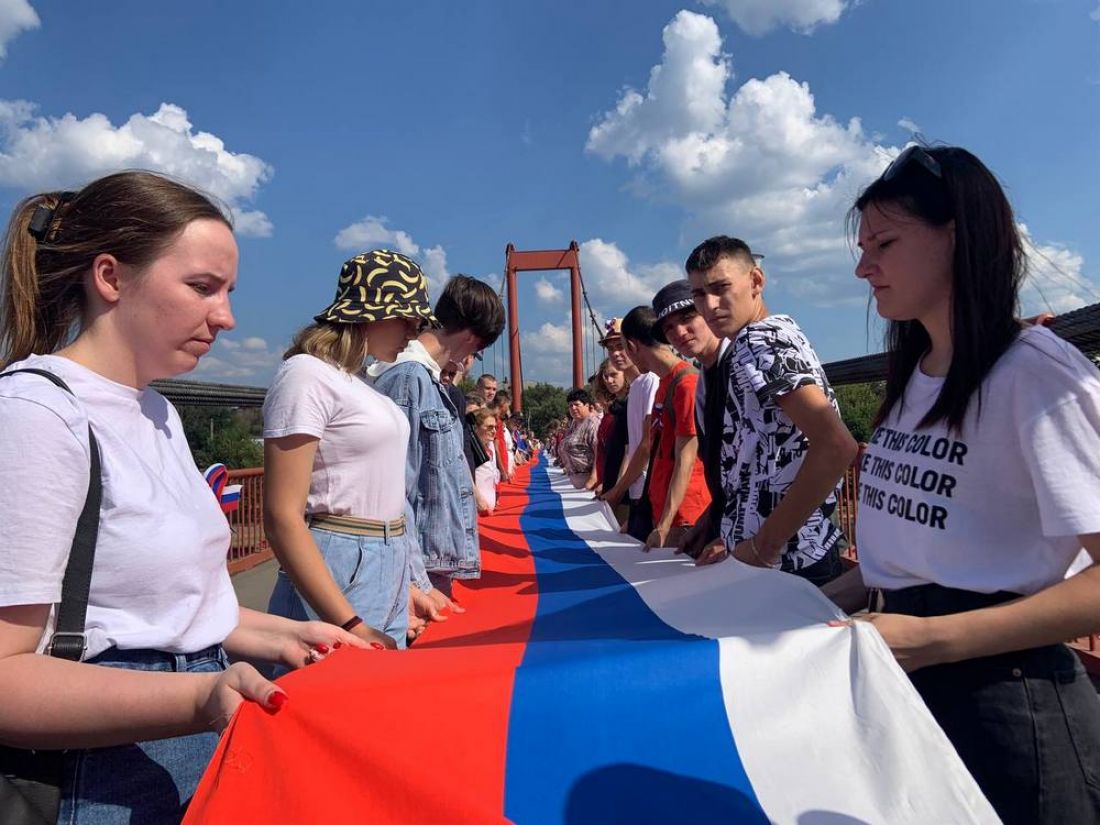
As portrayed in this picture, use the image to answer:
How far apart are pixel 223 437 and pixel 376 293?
3012cm

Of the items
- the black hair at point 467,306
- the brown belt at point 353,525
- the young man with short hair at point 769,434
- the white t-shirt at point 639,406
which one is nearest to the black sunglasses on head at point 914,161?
the young man with short hair at point 769,434

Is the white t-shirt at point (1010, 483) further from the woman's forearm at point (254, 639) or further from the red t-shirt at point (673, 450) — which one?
the red t-shirt at point (673, 450)

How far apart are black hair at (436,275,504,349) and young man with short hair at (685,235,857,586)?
2.37ft

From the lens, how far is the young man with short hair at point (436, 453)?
7.10ft

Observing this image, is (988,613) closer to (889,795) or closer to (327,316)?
(889,795)

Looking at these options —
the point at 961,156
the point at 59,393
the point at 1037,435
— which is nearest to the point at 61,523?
the point at 59,393

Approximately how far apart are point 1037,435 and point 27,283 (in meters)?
1.44

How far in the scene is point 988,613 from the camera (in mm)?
986

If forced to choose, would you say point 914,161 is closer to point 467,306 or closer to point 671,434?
point 467,306

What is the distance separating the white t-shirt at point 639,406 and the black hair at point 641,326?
43 cm

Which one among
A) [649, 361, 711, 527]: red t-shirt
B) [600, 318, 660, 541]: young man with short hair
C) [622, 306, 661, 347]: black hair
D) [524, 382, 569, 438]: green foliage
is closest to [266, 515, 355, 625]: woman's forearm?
[649, 361, 711, 527]: red t-shirt

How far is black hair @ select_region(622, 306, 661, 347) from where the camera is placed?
3.34 meters

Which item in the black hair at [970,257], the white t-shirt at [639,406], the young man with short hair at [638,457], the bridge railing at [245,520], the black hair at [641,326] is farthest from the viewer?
the bridge railing at [245,520]

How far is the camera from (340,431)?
64.7 inches
